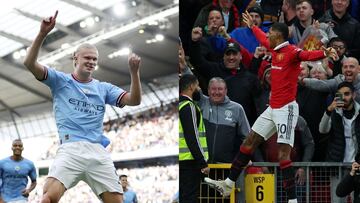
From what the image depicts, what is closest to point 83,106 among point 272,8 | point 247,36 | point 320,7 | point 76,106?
point 76,106

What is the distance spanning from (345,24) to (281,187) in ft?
8.40

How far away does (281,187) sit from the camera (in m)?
7.32

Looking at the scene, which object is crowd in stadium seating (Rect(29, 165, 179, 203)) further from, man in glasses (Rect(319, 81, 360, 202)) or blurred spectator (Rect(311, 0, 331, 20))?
man in glasses (Rect(319, 81, 360, 202))

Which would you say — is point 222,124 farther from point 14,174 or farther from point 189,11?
point 14,174

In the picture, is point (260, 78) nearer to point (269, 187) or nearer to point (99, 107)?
point (269, 187)

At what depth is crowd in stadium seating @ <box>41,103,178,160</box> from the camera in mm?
23641

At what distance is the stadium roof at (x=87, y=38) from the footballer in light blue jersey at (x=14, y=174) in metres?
9.74

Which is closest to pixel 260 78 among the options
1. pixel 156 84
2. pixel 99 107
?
pixel 99 107

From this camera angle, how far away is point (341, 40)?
26.0ft

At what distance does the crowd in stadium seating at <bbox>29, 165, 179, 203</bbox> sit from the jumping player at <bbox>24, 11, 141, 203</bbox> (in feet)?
52.2

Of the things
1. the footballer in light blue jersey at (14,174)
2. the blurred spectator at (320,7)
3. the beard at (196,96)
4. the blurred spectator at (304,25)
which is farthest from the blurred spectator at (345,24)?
the footballer in light blue jersey at (14,174)

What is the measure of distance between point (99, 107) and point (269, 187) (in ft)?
8.60

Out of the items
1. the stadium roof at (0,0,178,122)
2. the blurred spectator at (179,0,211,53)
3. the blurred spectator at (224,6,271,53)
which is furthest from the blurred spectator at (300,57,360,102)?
the stadium roof at (0,0,178,122)

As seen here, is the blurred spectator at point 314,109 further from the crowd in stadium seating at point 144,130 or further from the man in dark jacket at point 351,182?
the crowd in stadium seating at point 144,130
